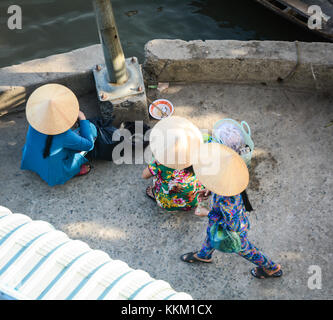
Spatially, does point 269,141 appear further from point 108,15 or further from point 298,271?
point 108,15

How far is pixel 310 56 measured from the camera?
176 inches

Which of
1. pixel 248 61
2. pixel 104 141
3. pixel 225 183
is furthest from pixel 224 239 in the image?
pixel 248 61

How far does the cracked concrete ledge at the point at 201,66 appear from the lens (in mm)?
4445

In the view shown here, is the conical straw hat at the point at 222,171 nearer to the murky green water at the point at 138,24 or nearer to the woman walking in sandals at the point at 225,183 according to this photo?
the woman walking in sandals at the point at 225,183

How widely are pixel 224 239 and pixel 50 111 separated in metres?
1.89

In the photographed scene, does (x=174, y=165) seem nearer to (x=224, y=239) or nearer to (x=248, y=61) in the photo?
(x=224, y=239)

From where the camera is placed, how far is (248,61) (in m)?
4.52

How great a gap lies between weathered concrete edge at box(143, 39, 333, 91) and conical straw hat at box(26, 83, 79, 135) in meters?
1.59

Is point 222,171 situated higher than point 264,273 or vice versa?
point 222,171

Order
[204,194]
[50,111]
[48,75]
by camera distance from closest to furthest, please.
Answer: [50,111]
[204,194]
[48,75]

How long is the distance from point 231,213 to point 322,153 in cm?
204

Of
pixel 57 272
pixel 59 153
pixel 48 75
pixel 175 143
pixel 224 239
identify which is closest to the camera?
pixel 57 272

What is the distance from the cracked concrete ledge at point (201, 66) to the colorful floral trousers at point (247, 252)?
7.78ft
